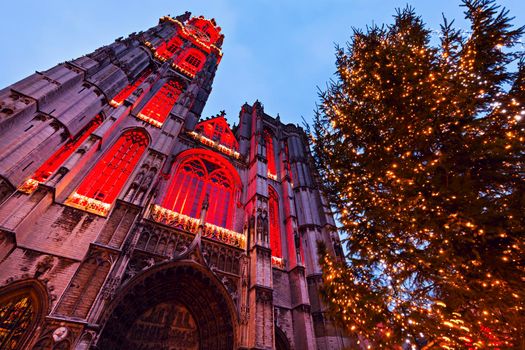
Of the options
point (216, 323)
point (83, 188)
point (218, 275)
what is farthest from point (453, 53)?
point (83, 188)

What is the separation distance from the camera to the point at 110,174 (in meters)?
10.8

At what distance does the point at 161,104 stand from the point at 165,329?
13.6 m

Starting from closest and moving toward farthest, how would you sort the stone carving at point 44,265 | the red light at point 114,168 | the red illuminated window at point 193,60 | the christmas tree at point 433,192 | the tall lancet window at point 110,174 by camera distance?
the christmas tree at point 433,192, the stone carving at point 44,265, the tall lancet window at point 110,174, the red light at point 114,168, the red illuminated window at point 193,60

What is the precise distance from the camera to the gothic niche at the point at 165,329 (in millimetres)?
8023

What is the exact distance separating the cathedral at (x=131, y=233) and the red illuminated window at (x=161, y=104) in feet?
0.49

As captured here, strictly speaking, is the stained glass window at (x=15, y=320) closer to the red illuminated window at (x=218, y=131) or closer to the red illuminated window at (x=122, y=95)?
the red illuminated window at (x=122, y=95)

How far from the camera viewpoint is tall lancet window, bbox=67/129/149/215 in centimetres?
921

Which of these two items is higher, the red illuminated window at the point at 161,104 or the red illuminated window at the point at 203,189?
the red illuminated window at the point at 161,104

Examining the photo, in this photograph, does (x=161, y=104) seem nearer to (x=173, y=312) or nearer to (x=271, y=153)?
(x=271, y=153)

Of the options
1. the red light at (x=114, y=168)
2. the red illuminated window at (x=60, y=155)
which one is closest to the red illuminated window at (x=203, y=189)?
the red light at (x=114, y=168)

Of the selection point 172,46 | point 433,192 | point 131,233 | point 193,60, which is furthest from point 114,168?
point 193,60

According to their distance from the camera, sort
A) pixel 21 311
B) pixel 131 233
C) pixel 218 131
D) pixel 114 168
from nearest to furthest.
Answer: pixel 21 311, pixel 131 233, pixel 114 168, pixel 218 131

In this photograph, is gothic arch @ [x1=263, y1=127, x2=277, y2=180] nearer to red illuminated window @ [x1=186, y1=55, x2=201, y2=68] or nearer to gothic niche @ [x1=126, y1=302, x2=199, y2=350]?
red illuminated window @ [x1=186, y1=55, x2=201, y2=68]

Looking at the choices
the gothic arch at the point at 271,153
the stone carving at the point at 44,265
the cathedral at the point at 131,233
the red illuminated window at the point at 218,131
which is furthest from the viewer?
the gothic arch at the point at 271,153
